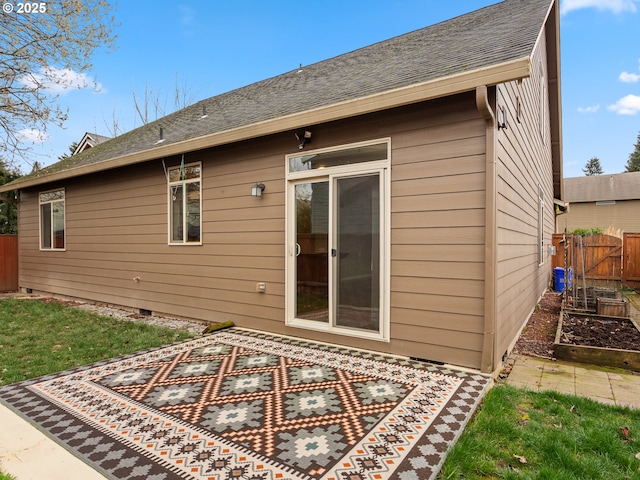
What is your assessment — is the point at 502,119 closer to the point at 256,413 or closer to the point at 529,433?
the point at 529,433

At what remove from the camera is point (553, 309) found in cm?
696

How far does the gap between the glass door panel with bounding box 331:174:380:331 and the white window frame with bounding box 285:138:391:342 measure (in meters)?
0.06

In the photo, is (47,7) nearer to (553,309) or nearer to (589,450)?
(589,450)

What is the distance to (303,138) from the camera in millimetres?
4285

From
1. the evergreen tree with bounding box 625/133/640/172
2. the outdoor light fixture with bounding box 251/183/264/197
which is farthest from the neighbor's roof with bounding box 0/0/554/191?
the evergreen tree with bounding box 625/133/640/172

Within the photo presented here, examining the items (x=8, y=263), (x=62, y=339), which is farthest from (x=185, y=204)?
(x=8, y=263)

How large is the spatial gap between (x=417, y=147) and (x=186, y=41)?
49.5 feet

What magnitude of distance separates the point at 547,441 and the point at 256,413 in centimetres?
180

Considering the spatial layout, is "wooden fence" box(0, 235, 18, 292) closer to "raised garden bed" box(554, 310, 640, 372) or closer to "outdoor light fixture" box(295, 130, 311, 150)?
"outdoor light fixture" box(295, 130, 311, 150)

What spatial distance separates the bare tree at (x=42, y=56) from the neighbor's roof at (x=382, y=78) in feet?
3.91

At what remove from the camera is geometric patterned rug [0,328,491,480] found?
1915 mm

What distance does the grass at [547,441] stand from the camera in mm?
1926

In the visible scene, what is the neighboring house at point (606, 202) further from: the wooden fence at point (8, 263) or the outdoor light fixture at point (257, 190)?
the wooden fence at point (8, 263)

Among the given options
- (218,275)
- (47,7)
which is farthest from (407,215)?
(47,7)
